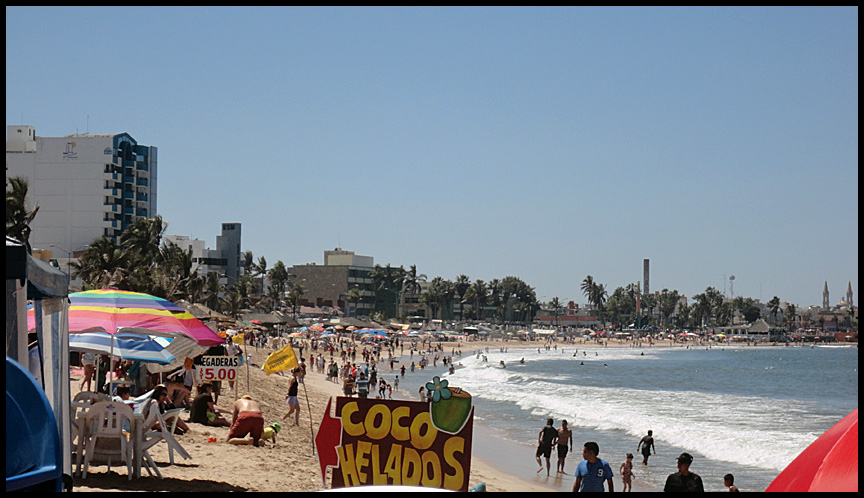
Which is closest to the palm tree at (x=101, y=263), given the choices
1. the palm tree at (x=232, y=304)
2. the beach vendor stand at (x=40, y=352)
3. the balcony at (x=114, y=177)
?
the palm tree at (x=232, y=304)

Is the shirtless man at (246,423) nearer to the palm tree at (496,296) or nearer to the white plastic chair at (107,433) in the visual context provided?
A: the white plastic chair at (107,433)

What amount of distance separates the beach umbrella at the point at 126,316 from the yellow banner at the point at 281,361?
3138 mm

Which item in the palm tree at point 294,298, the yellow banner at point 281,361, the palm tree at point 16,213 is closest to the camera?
the yellow banner at point 281,361

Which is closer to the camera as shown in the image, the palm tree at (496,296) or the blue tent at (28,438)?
the blue tent at (28,438)

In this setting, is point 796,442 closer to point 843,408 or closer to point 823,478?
point 843,408

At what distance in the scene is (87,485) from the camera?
884cm

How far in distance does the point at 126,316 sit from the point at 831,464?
8514 mm

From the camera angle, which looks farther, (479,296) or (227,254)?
(479,296)

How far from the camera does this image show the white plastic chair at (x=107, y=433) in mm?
9250

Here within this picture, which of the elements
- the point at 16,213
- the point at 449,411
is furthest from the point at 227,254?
the point at 449,411

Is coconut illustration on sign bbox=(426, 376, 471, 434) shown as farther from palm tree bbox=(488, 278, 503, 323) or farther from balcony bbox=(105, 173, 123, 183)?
palm tree bbox=(488, 278, 503, 323)

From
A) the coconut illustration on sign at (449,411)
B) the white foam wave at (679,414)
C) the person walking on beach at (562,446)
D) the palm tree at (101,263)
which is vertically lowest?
the white foam wave at (679,414)

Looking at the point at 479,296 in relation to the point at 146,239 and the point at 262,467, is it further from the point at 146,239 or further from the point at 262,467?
the point at 262,467

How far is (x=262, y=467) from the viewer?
12078 millimetres
